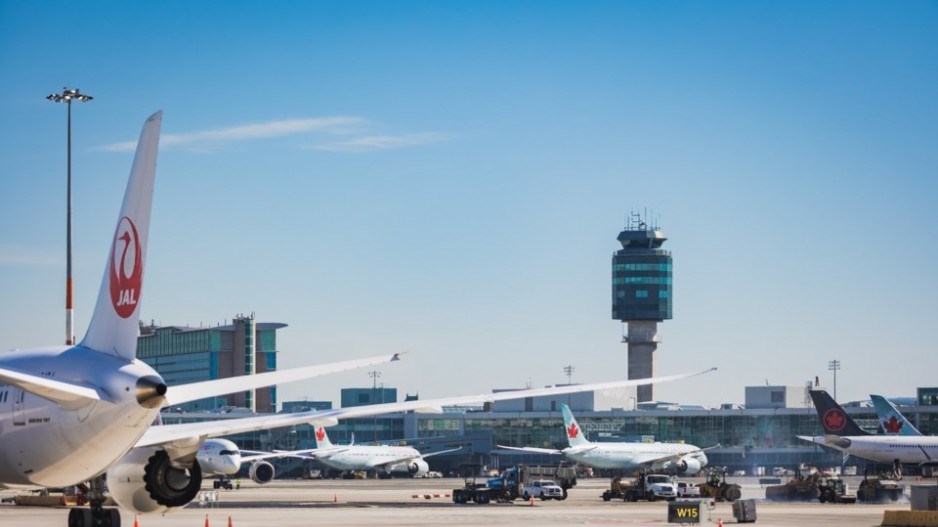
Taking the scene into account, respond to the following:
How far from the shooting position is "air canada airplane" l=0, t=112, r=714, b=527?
2803 centimetres

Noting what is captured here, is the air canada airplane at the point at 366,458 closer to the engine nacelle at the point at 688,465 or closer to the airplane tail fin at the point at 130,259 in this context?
the engine nacelle at the point at 688,465

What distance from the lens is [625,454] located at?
429 ft

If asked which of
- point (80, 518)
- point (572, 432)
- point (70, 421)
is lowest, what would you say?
point (572, 432)

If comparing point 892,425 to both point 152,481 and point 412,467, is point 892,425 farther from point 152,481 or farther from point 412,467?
point 152,481

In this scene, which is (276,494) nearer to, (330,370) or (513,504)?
(513,504)

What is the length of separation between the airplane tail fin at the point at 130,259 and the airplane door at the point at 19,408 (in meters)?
2.34

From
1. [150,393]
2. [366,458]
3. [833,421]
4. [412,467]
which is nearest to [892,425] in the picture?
[833,421]

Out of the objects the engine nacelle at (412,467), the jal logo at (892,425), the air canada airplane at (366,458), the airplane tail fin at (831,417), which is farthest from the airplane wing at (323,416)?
the engine nacelle at (412,467)

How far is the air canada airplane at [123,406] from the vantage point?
92.0ft

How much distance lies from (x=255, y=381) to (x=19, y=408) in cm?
684

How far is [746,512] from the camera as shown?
62062mm

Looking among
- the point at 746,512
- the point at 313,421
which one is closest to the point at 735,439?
the point at 746,512

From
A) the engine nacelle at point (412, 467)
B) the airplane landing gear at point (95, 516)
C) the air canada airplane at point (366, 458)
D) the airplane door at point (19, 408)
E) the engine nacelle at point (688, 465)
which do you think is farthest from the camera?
the engine nacelle at point (412, 467)

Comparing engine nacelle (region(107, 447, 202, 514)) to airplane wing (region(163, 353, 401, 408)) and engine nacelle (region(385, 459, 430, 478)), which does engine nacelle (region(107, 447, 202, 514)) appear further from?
engine nacelle (region(385, 459, 430, 478))
